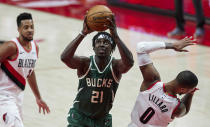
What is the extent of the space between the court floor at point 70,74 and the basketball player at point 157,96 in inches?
74.9

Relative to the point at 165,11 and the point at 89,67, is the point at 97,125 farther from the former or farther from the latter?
the point at 165,11

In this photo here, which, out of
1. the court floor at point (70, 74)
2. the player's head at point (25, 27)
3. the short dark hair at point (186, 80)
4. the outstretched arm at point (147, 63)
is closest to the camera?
the short dark hair at point (186, 80)

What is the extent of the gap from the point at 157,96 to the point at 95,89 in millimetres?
685

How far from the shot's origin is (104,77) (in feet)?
17.0

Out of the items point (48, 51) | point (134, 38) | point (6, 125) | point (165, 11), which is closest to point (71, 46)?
point (6, 125)

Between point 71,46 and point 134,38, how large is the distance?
6948 millimetres

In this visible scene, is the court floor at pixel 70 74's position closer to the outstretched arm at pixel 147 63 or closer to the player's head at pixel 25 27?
the player's head at pixel 25 27

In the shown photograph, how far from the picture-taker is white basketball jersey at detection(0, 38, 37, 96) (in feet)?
18.1

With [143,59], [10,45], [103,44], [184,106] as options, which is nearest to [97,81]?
[103,44]

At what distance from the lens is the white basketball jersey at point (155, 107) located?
16.2 feet

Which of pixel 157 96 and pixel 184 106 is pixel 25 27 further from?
pixel 184 106

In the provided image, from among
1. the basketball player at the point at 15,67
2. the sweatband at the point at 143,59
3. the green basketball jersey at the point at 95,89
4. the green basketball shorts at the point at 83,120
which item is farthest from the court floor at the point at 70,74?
the sweatband at the point at 143,59

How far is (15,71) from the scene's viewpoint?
5543mm

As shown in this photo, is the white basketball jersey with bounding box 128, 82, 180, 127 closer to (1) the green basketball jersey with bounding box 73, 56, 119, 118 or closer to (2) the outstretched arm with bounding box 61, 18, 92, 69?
(1) the green basketball jersey with bounding box 73, 56, 119, 118
